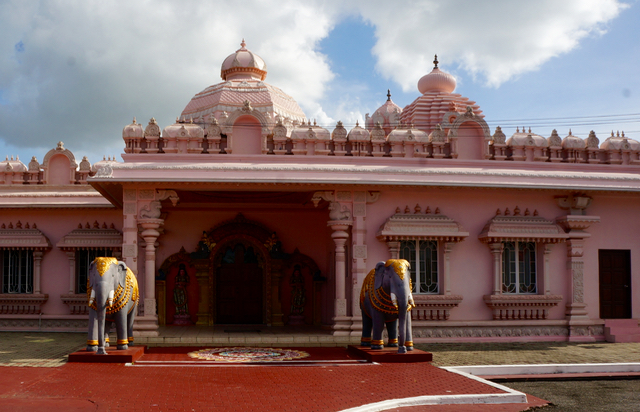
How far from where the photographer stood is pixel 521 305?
43.9 ft

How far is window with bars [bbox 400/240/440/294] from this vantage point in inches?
524

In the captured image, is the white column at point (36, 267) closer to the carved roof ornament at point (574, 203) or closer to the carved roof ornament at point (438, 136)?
the carved roof ornament at point (438, 136)

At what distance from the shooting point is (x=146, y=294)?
496 inches

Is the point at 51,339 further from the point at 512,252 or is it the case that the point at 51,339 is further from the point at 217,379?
the point at 512,252

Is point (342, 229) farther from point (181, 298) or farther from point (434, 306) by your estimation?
point (181, 298)

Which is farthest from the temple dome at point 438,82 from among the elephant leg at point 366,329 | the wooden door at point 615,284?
the elephant leg at point 366,329

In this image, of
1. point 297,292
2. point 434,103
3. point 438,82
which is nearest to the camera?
point 297,292

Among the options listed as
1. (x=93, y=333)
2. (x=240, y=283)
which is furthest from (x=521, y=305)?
(x=93, y=333)

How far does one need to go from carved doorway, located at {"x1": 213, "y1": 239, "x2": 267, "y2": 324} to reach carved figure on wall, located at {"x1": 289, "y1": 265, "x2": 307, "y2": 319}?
0.70 metres

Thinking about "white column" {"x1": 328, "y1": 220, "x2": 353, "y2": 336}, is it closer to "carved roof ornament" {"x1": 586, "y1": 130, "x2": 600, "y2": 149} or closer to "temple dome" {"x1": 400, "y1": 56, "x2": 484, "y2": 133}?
"temple dome" {"x1": 400, "y1": 56, "x2": 484, "y2": 133}

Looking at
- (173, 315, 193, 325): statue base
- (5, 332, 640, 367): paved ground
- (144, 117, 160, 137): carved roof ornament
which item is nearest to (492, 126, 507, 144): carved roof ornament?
(5, 332, 640, 367): paved ground

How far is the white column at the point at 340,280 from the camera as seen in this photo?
1263 cm

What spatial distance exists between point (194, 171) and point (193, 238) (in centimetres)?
290

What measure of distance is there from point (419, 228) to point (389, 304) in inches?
109
